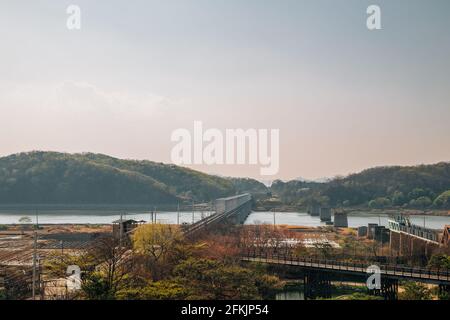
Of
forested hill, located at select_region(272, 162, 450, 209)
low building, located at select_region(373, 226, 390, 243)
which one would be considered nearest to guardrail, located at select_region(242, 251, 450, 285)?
low building, located at select_region(373, 226, 390, 243)

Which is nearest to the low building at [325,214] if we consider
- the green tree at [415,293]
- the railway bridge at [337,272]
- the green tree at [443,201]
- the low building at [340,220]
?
the low building at [340,220]

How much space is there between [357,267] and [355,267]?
0.09m

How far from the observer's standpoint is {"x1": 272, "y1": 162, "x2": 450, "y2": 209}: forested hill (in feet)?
298

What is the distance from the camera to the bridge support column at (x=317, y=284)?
2292cm

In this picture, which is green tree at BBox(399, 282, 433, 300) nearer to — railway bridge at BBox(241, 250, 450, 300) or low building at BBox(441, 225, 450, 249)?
railway bridge at BBox(241, 250, 450, 300)

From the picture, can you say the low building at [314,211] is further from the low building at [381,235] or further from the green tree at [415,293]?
the green tree at [415,293]

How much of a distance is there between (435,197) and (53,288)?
85.9 m

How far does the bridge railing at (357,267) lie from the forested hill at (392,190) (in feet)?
226

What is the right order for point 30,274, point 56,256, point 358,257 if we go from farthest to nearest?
1. point 358,257
2. point 56,256
3. point 30,274

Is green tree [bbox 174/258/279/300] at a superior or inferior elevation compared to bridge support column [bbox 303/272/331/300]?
superior

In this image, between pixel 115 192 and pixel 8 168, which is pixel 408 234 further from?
pixel 8 168

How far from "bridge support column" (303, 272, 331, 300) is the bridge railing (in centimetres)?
54

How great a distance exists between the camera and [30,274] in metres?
17.3
